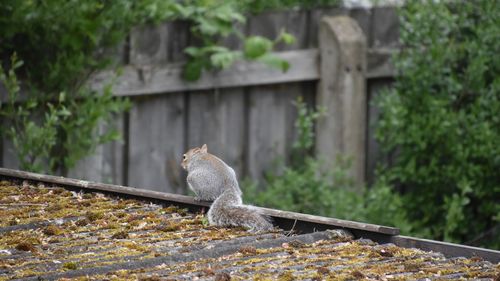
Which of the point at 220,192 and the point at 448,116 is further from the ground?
the point at 448,116

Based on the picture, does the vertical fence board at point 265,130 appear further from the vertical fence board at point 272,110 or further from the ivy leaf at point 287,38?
the ivy leaf at point 287,38

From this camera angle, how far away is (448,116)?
7152 millimetres

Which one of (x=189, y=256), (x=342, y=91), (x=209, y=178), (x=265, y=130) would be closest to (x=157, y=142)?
(x=265, y=130)

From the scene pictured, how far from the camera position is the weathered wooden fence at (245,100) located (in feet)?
23.1

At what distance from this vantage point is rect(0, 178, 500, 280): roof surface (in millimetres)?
3490

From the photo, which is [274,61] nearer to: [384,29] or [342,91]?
[342,91]

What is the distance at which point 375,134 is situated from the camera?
7672 millimetres

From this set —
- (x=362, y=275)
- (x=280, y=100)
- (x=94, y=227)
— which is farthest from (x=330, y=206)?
(x=362, y=275)

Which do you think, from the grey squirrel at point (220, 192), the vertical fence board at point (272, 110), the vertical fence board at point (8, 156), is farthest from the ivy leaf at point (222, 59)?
the grey squirrel at point (220, 192)

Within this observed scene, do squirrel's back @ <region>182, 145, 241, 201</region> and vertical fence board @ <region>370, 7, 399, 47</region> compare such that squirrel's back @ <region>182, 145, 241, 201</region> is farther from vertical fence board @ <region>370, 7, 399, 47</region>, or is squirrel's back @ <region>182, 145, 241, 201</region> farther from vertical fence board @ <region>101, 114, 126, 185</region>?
vertical fence board @ <region>370, 7, 399, 47</region>

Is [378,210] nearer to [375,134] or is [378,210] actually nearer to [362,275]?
[375,134]

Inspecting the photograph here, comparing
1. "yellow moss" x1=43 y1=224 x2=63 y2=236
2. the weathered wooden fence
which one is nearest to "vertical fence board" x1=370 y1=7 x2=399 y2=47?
the weathered wooden fence

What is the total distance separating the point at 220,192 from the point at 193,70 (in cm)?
243

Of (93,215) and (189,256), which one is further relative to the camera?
(93,215)
